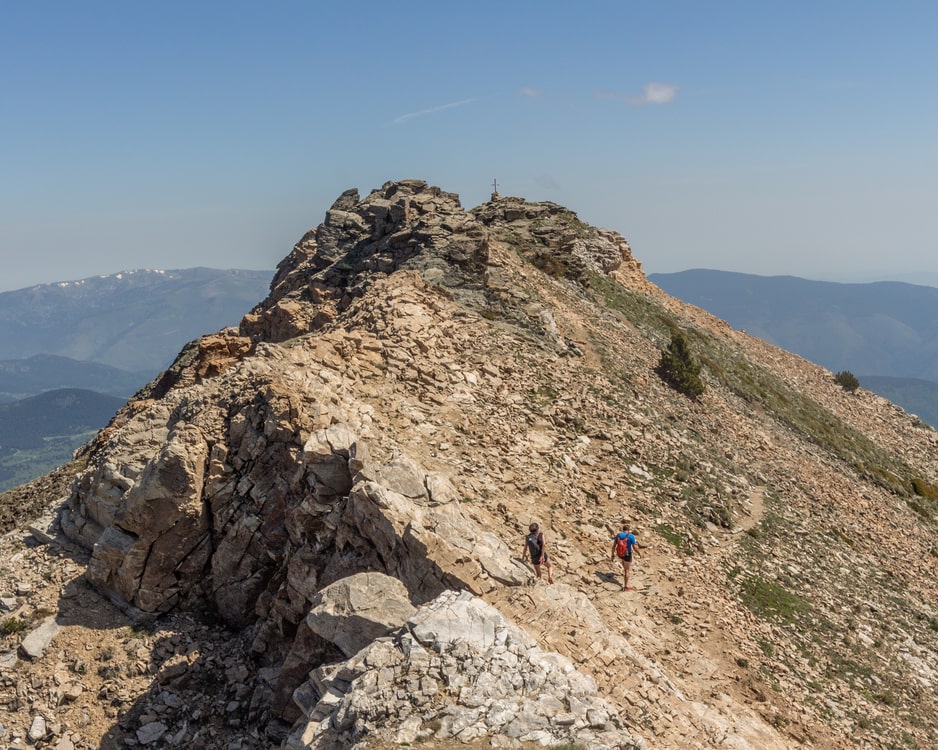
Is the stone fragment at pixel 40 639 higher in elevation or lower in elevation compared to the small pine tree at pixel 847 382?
lower

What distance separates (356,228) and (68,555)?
38.9 m

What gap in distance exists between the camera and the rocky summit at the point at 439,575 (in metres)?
15.8

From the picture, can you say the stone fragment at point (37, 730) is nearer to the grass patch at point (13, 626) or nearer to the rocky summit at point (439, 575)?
the rocky summit at point (439, 575)

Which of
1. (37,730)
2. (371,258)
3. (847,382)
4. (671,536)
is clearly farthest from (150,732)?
(847,382)

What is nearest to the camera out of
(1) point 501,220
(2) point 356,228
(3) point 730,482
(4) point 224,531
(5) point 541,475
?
(4) point 224,531

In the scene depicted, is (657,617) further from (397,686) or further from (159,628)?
(159,628)

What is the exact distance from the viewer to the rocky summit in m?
15.8

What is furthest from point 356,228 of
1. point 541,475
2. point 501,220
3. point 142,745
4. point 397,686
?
point 397,686

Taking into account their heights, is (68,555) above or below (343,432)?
below

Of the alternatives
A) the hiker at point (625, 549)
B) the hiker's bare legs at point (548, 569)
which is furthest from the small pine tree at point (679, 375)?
the hiker's bare legs at point (548, 569)

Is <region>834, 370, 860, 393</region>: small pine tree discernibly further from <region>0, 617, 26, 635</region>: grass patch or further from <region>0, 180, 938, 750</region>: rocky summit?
<region>0, 617, 26, 635</region>: grass patch

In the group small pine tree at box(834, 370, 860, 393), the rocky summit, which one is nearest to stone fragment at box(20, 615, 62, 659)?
the rocky summit

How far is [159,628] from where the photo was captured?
2295 cm

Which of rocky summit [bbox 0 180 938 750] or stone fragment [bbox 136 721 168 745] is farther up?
rocky summit [bbox 0 180 938 750]
